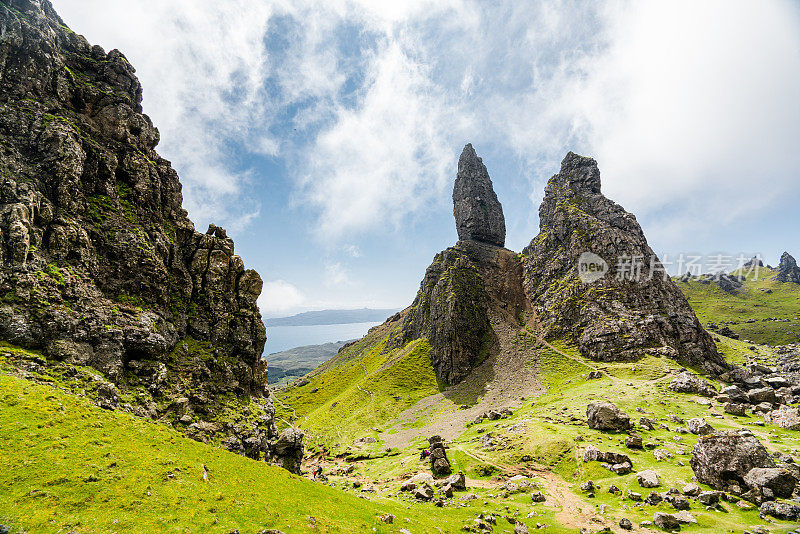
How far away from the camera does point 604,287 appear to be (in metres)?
148

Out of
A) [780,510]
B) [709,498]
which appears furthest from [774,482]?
[709,498]

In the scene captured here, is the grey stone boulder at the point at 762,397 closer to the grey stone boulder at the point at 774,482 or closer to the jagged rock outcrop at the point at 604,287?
the grey stone boulder at the point at 774,482

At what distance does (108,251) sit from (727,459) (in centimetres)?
9119

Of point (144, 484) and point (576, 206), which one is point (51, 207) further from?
point (576, 206)

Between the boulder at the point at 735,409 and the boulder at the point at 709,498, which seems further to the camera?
the boulder at the point at 735,409

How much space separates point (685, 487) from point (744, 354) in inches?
6947

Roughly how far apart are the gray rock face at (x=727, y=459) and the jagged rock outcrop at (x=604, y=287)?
93.8m

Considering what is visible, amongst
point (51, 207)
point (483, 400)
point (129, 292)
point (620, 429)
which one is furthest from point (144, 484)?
point (483, 400)

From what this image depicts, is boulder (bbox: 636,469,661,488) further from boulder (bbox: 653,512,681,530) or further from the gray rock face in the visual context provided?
boulder (bbox: 653,512,681,530)

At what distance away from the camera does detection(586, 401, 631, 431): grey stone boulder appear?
60.5m

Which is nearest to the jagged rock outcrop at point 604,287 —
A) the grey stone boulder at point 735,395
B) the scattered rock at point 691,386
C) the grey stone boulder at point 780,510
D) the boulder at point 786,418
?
the scattered rock at point 691,386

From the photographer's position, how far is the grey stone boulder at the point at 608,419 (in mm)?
60469

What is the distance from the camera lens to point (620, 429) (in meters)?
60.2

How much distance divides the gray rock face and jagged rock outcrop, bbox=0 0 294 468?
63201 millimetres
